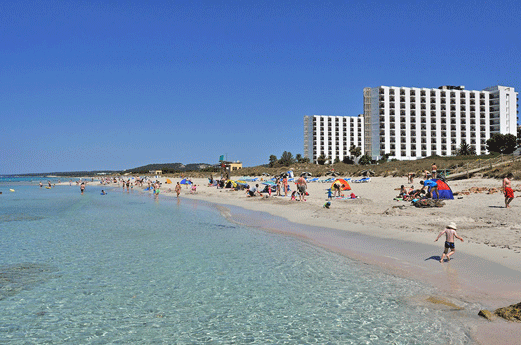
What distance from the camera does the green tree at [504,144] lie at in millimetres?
84812

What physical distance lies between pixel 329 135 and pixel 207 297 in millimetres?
142464

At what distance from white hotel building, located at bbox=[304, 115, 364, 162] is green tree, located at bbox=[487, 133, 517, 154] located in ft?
202

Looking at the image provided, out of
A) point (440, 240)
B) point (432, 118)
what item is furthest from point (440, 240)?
point (432, 118)

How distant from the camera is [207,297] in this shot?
811 centimetres

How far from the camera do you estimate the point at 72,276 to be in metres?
10.1

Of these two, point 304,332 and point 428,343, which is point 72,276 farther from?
point 428,343

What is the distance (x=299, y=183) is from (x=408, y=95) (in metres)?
87.3

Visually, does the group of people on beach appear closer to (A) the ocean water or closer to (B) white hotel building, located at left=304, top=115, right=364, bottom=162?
(A) the ocean water

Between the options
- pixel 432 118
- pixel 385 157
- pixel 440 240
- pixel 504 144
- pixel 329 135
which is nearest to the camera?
pixel 440 240

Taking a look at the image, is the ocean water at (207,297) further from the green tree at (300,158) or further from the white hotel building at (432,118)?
the green tree at (300,158)

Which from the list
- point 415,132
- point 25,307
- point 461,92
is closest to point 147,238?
point 25,307

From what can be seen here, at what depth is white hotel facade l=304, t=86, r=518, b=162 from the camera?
101062 millimetres

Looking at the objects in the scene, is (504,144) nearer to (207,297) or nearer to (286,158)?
(286,158)

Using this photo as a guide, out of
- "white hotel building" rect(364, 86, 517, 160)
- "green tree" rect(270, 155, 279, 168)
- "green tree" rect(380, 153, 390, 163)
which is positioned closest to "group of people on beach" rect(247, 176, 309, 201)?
"green tree" rect(380, 153, 390, 163)
